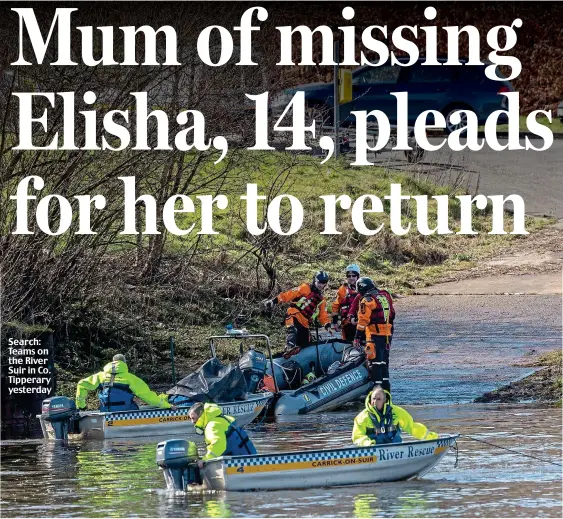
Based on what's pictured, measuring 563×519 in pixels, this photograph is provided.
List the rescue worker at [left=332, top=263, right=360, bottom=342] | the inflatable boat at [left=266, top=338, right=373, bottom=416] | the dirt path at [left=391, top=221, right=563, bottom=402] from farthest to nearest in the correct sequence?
the rescue worker at [left=332, top=263, right=360, bottom=342] → the dirt path at [left=391, top=221, right=563, bottom=402] → the inflatable boat at [left=266, top=338, right=373, bottom=416]

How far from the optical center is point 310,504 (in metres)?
14.2

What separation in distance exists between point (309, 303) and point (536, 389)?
3.37 metres

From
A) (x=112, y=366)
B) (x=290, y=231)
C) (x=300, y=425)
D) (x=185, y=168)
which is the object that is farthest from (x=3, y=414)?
(x=290, y=231)

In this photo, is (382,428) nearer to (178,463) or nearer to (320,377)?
(178,463)

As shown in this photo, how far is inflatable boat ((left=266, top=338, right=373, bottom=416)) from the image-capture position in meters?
20.3

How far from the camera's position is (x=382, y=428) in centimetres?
1551

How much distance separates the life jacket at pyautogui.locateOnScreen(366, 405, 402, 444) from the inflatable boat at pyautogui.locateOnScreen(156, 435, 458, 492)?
0.26m

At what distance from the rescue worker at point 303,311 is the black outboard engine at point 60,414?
13.1ft

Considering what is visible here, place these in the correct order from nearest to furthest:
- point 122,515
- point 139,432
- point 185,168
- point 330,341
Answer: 1. point 122,515
2. point 139,432
3. point 330,341
4. point 185,168

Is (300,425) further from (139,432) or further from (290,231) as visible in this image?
(290,231)

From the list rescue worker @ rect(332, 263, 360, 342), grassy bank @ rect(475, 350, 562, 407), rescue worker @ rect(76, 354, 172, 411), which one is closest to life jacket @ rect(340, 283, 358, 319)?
rescue worker @ rect(332, 263, 360, 342)

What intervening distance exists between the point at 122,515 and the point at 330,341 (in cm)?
834

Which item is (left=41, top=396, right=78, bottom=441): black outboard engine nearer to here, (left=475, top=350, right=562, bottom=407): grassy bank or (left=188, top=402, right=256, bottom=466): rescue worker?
(left=188, top=402, right=256, bottom=466): rescue worker

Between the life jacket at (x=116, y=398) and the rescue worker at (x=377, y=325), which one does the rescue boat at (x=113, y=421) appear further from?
the rescue worker at (x=377, y=325)
